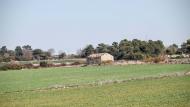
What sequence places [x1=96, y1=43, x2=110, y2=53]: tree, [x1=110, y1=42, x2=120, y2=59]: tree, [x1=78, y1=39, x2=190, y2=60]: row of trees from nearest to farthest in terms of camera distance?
[x1=78, y1=39, x2=190, y2=60]: row of trees
[x1=110, y1=42, x2=120, y2=59]: tree
[x1=96, y1=43, x2=110, y2=53]: tree

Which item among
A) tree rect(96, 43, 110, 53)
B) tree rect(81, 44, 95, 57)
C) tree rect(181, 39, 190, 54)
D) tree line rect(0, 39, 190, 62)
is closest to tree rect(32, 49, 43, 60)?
tree line rect(0, 39, 190, 62)

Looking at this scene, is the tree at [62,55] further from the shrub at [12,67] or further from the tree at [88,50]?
the shrub at [12,67]

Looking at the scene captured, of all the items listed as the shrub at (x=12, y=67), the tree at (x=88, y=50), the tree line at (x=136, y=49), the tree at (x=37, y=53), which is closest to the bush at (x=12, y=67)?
the shrub at (x=12, y=67)

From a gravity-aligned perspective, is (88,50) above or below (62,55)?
above

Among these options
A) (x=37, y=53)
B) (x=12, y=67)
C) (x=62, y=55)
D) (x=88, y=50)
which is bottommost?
(x=12, y=67)

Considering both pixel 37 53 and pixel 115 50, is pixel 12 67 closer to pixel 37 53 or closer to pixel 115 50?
pixel 115 50

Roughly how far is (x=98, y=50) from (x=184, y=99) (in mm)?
128569

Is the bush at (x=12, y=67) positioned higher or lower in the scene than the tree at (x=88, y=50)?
lower

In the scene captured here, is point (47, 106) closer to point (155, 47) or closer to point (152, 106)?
point (152, 106)

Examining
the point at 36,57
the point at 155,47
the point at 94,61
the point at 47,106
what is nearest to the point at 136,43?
the point at 155,47

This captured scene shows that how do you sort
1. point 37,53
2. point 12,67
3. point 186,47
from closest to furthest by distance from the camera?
point 12,67, point 186,47, point 37,53

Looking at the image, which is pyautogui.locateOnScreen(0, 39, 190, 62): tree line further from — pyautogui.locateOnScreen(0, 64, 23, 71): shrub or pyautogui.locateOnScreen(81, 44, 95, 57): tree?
pyautogui.locateOnScreen(0, 64, 23, 71): shrub

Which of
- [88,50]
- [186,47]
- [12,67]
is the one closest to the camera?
[12,67]

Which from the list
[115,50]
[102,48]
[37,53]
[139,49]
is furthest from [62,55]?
[139,49]
